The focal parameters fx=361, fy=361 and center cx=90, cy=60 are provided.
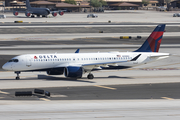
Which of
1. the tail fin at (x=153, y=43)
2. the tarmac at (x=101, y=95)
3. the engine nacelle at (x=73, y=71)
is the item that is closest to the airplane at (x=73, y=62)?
the engine nacelle at (x=73, y=71)

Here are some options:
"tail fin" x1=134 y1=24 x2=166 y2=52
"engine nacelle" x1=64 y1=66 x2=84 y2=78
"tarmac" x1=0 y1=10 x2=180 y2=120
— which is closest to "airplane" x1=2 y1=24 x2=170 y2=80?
"engine nacelle" x1=64 y1=66 x2=84 y2=78

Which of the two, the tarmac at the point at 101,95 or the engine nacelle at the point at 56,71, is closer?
the tarmac at the point at 101,95

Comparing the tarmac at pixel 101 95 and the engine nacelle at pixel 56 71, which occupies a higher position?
the engine nacelle at pixel 56 71

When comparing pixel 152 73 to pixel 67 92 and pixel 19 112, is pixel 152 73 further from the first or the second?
pixel 19 112

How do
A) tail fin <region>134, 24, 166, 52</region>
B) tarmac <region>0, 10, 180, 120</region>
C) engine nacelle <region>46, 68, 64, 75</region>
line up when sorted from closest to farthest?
1. tarmac <region>0, 10, 180, 120</region>
2. engine nacelle <region>46, 68, 64, 75</region>
3. tail fin <region>134, 24, 166, 52</region>

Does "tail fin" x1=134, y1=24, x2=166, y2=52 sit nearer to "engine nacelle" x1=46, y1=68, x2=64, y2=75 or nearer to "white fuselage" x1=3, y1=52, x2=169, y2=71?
"white fuselage" x1=3, y1=52, x2=169, y2=71

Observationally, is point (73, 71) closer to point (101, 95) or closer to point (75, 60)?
point (75, 60)

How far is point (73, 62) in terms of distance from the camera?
53.6m

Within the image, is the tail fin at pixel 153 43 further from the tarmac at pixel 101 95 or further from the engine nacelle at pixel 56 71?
the engine nacelle at pixel 56 71

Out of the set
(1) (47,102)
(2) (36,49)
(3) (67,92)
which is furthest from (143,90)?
(2) (36,49)

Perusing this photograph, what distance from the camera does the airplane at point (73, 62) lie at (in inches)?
2050

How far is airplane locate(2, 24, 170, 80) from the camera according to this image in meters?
52.1

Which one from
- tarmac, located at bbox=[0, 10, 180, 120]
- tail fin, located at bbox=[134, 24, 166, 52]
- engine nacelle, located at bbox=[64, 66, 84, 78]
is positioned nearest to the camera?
tarmac, located at bbox=[0, 10, 180, 120]

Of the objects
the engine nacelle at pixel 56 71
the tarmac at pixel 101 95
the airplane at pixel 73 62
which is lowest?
the tarmac at pixel 101 95
